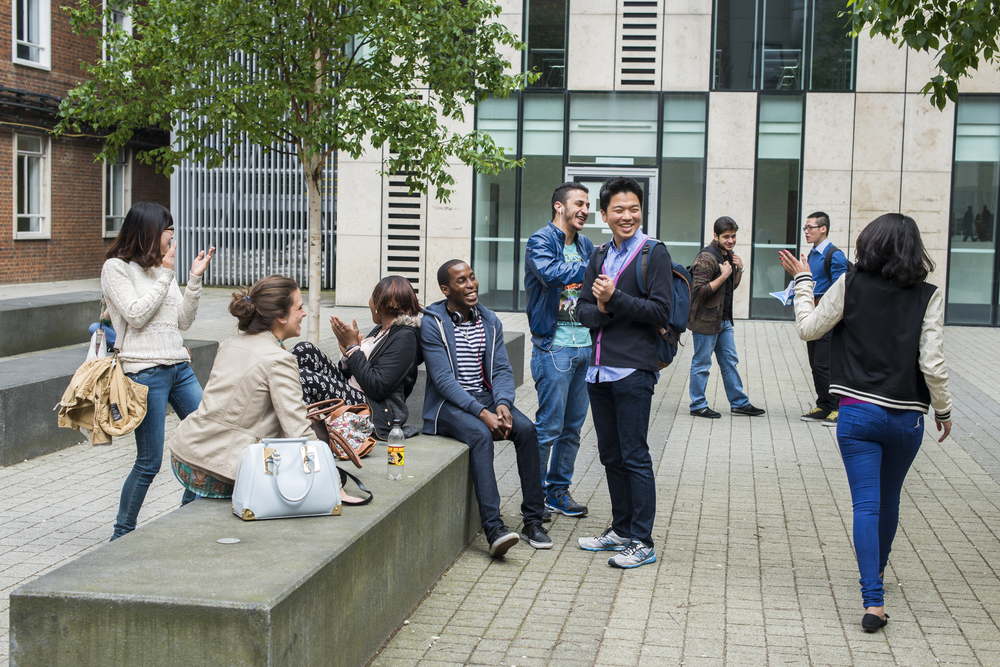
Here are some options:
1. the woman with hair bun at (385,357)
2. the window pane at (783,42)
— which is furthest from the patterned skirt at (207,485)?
the window pane at (783,42)

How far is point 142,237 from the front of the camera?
5.23 meters

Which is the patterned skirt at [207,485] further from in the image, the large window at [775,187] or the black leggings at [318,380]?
the large window at [775,187]

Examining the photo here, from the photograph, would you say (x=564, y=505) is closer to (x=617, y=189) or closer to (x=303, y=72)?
(x=617, y=189)

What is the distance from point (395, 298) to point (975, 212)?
54.2 feet

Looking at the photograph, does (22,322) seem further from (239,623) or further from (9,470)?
(239,623)

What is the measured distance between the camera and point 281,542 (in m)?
3.66

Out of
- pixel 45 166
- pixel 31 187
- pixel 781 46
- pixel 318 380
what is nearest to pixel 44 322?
pixel 318 380

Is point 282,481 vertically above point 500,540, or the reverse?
point 282,481

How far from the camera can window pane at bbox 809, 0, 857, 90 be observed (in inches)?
757

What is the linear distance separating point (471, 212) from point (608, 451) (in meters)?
15.1

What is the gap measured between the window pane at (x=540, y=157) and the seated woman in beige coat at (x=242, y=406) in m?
15.7

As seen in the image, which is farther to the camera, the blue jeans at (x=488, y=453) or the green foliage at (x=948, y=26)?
the green foliage at (x=948, y=26)

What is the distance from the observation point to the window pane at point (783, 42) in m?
19.4

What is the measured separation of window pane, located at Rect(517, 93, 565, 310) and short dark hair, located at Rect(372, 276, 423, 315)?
14.1m
